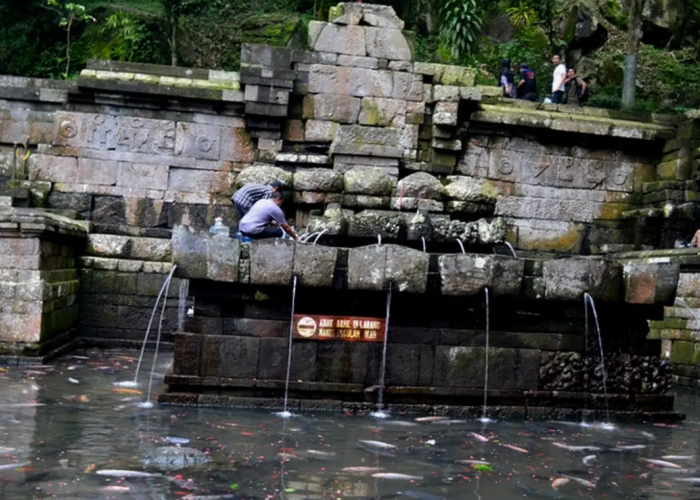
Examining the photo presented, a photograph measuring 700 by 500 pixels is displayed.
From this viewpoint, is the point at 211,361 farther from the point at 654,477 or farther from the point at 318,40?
the point at 318,40

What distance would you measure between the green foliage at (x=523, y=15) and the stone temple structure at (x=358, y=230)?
11.4m

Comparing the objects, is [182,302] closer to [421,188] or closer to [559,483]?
[421,188]

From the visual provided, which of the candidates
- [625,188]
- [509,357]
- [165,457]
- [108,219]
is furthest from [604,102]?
[165,457]

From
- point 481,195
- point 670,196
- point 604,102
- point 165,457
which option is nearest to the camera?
point 165,457

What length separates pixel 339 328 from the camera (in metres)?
7.07

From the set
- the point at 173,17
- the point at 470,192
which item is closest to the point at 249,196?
the point at 470,192

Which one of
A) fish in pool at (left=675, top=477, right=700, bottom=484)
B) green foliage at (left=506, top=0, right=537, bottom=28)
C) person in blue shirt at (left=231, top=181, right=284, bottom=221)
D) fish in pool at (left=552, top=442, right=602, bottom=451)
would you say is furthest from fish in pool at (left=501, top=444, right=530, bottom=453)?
green foliage at (left=506, top=0, right=537, bottom=28)

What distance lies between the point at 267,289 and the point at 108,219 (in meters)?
6.32

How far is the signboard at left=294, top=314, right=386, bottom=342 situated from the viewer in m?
7.01

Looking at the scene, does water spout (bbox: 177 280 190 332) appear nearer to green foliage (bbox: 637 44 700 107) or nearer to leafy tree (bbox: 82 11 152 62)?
leafy tree (bbox: 82 11 152 62)

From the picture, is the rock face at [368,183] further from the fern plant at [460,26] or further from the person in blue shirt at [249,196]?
the fern plant at [460,26]

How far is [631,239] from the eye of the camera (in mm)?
13672

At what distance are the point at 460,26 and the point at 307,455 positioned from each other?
1478cm

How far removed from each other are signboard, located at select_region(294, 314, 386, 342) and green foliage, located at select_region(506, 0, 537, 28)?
19.8m
